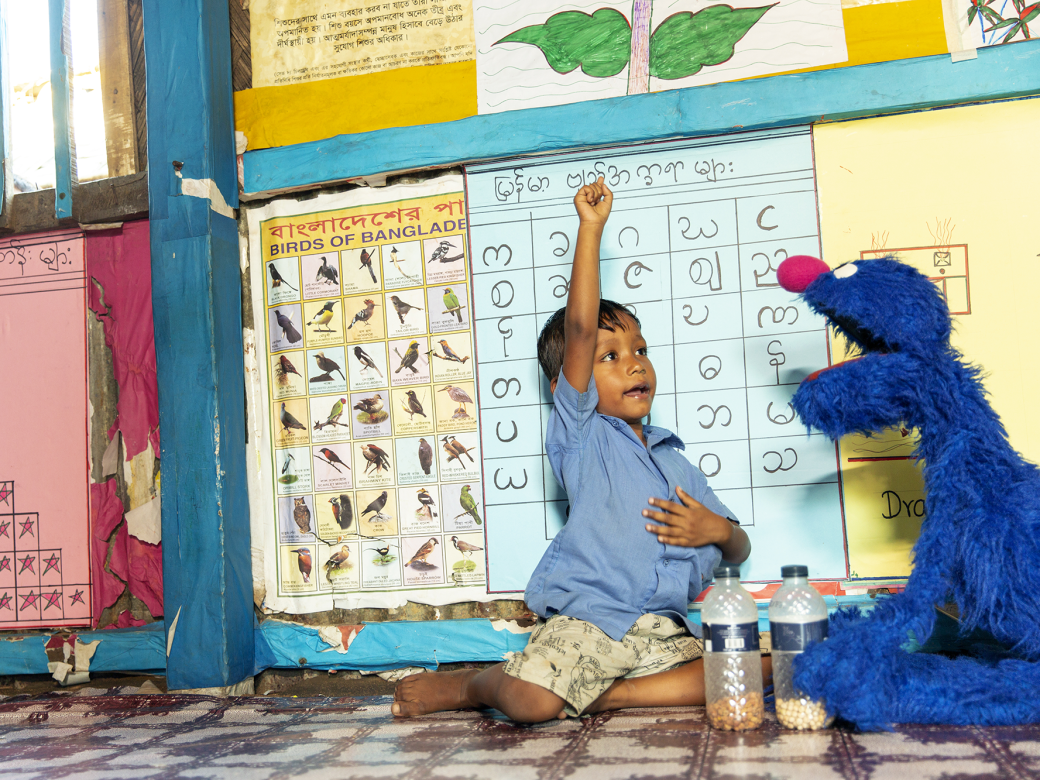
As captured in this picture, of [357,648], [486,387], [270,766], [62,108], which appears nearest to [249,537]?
[357,648]

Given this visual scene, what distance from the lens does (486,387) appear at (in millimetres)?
2002

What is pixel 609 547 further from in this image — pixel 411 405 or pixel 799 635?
pixel 411 405

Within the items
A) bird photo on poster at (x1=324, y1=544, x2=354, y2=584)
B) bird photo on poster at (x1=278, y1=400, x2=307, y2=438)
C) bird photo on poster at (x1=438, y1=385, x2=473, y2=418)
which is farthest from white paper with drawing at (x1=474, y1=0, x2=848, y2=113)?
bird photo on poster at (x1=324, y1=544, x2=354, y2=584)

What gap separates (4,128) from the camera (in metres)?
2.34

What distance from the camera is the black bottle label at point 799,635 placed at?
1.35 metres

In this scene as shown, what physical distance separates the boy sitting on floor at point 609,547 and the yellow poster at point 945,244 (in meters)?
0.33

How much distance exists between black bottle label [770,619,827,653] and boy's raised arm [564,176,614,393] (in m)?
0.59

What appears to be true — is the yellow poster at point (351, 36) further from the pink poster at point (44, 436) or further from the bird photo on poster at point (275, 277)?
the pink poster at point (44, 436)

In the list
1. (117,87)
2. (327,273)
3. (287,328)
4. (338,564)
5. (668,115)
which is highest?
(117,87)

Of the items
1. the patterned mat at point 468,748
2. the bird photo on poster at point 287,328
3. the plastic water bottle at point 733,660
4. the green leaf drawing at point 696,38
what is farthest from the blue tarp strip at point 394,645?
the green leaf drawing at point 696,38

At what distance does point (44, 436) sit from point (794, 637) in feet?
6.56

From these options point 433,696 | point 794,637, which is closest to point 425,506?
point 433,696

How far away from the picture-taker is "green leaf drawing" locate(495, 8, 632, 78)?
196 cm

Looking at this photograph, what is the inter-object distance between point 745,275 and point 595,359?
0.45 meters
